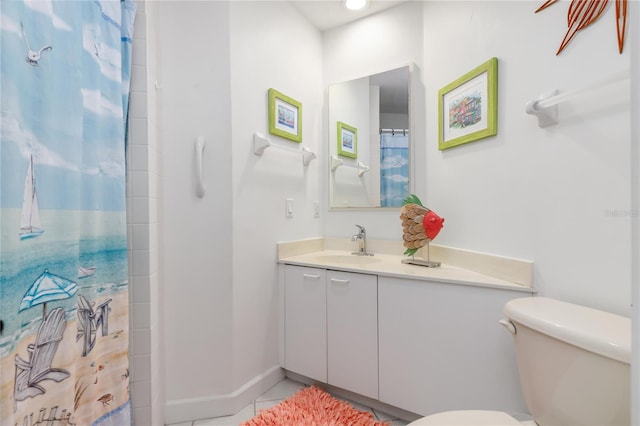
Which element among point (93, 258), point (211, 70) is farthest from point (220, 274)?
point (211, 70)

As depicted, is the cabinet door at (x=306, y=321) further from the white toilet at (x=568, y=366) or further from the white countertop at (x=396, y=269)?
the white toilet at (x=568, y=366)

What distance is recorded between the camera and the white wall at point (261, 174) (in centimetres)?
152

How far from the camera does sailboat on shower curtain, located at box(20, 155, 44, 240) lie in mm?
776

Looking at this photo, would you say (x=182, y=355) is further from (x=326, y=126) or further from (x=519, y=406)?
(x=326, y=126)

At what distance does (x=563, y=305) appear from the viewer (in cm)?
90

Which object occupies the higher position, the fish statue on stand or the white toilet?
the fish statue on stand

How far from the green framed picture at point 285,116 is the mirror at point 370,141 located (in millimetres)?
326

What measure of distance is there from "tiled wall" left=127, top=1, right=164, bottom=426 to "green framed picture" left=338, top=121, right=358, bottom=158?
1268 millimetres

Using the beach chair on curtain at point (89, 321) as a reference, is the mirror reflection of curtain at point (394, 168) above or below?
above

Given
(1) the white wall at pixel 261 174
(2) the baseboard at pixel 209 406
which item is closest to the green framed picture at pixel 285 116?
(1) the white wall at pixel 261 174

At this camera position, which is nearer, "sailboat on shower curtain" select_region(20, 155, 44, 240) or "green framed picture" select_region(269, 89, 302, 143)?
"sailboat on shower curtain" select_region(20, 155, 44, 240)

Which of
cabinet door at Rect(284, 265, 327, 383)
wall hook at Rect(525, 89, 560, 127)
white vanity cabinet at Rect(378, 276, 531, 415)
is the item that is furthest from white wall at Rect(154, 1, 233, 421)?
wall hook at Rect(525, 89, 560, 127)

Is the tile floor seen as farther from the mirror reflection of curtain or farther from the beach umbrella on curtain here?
the mirror reflection of curtain

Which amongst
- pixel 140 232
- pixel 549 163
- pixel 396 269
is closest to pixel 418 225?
pixel 396 269
